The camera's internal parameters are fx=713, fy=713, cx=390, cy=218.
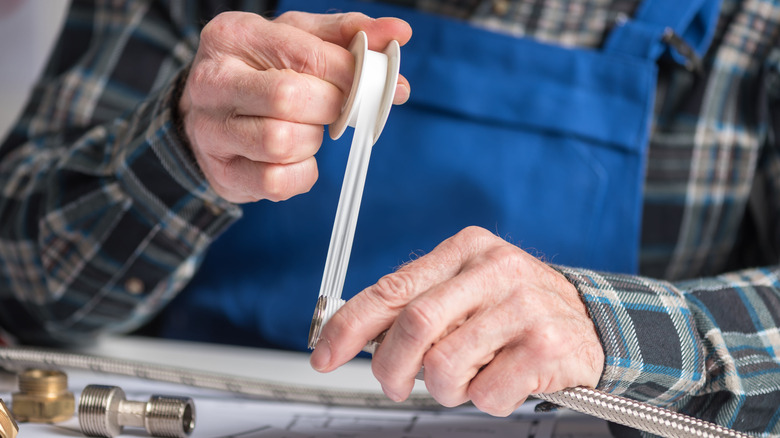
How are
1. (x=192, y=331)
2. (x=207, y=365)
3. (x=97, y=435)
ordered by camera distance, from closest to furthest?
(x=97, y=435), (x=207, y=365), (x=192, y=331)

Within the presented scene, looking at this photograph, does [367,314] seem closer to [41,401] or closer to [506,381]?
[506,381]

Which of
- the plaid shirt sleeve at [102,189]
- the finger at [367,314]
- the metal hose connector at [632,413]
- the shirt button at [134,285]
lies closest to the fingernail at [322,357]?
the finger at [367,314]

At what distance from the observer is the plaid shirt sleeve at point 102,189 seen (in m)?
0.57

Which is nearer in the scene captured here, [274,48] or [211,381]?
[274,48]

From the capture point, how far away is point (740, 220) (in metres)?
0.70

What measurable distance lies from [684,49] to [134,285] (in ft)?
1.80

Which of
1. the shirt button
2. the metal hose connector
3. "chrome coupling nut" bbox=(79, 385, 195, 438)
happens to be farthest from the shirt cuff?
the shirt button

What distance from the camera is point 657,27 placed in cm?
65

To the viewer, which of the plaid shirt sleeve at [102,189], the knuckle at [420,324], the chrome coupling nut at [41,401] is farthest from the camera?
the plaid shirt sleeve at [102,189]

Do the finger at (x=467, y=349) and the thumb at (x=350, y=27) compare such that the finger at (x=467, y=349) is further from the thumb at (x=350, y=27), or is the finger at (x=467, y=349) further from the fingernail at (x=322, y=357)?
the thumb at (x=350, y=27)

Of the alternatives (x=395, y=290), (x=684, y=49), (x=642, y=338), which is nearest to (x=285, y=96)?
(x=395, y=290)

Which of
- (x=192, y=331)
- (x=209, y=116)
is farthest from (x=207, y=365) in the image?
(x=209, y=116)

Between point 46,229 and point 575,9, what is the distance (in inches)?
20.5

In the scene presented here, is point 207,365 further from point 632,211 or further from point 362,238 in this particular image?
point 632,211
